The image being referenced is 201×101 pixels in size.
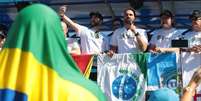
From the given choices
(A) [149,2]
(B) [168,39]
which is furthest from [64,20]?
(A) [149,2]

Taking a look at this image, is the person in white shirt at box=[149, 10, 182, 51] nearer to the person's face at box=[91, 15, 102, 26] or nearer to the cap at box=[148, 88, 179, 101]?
the person's face at box=[91, 15, 102, 26]

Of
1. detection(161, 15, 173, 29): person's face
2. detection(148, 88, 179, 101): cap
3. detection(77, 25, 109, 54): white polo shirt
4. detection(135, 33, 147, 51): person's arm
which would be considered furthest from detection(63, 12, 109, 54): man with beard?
detection(148, 88, 179, 101): cap

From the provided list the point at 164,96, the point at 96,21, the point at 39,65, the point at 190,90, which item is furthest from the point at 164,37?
the point at 39,65

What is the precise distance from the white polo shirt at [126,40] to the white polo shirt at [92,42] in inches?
10.0

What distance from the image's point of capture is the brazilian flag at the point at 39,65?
84.1 inches

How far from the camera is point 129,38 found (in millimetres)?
7633

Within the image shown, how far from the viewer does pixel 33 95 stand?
2.13m

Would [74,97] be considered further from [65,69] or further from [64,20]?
[64,20]

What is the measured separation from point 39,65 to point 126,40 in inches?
218

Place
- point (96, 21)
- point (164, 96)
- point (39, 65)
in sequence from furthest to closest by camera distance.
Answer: point (96, 21), point (164, 96), point (39, 65)

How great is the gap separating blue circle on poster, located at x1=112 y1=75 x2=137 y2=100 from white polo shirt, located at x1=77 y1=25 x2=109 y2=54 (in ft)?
2.62

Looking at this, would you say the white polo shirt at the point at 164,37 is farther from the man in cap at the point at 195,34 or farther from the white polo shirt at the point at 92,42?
the white polo shirt at the point at 92,42

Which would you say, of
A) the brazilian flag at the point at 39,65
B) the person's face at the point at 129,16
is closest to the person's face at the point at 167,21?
the person's face at the point at 129,16

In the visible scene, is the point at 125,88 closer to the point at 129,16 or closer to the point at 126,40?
the point at 126,40
